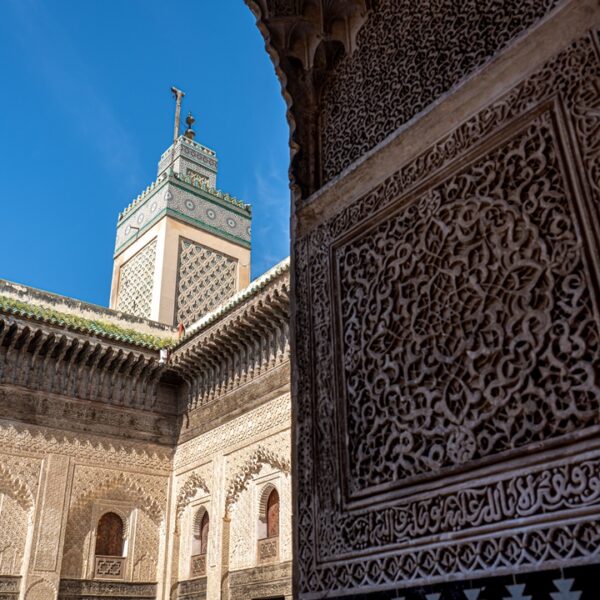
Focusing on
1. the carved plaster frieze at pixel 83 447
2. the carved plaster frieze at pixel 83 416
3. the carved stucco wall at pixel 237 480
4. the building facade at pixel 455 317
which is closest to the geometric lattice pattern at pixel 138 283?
the carved plaster frieze at pixel 83 416

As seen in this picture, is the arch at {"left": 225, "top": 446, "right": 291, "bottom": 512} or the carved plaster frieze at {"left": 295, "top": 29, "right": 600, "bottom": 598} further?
the arch at {"left": 225, "top": 446, "right": 291, "bottom": 512}

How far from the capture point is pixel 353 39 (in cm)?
269

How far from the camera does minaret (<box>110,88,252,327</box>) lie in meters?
11.4

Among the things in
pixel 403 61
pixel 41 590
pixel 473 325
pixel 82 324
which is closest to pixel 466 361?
pixel 473 325

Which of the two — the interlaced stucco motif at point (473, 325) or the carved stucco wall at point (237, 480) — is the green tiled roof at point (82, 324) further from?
the interlaced stucco motif at point (473, 325)

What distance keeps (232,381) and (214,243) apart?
3.98m

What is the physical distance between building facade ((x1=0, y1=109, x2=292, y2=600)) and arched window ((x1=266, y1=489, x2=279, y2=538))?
31 millimetres

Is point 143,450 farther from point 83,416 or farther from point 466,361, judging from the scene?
point 466,361

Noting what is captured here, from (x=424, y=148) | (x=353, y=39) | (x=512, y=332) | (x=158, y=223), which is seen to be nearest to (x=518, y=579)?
(x=512, y=332)

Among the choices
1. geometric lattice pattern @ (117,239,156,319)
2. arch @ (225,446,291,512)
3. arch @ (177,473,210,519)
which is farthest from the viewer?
geometric lattice pattern @ (117,239,156,319)

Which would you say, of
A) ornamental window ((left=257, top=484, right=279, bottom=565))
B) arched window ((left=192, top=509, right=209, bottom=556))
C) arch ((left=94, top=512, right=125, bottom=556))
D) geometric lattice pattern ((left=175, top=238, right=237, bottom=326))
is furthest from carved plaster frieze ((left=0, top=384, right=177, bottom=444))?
ornamental window ((left=257, top=484, right=279, bottom=565))

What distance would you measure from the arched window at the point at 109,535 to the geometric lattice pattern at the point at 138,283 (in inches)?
133

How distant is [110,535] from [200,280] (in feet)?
14.9

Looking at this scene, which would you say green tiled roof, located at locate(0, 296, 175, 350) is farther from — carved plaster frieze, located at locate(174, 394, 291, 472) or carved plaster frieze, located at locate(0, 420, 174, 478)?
carved plaster frieze, located at locate(174, 394, 291, 472)
